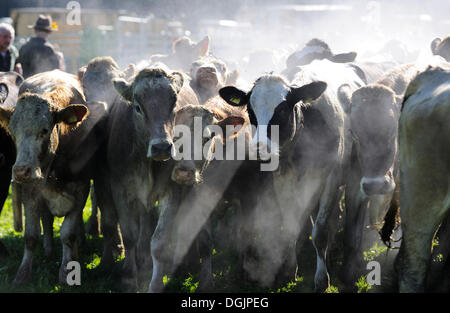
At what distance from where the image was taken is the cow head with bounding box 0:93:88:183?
5.03m

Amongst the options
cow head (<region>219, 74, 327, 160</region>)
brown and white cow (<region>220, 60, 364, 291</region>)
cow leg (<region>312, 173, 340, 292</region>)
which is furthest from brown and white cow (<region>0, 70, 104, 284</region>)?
cow leg (<region>312, 173, 340, 292</region>)

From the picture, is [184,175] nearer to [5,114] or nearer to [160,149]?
[160,149]

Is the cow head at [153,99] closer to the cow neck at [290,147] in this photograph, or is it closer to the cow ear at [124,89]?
the cow ear at [124,89]

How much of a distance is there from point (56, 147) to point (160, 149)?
43.9 inches

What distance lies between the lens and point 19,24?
22969 millimetres

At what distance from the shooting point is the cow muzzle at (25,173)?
195 inches

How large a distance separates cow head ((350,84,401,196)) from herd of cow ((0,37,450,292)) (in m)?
0.01

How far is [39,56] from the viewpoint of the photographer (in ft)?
36.6

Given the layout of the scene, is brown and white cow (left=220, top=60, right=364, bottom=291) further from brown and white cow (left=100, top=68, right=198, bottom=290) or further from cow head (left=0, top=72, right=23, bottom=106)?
cow head (left=0, top=72, right=23, bottom=106)

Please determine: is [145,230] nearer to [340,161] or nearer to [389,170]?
[340,161]

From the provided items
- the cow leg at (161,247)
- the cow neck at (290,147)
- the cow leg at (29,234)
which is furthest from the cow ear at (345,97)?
the cow leg at (29,234)

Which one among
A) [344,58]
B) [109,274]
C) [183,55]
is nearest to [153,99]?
[109,274]

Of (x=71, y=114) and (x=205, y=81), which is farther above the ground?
(x=205, y=81)

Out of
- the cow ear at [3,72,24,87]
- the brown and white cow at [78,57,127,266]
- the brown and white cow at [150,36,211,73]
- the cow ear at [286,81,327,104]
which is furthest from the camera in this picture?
the brown and white cow at [150,36,211,73]
